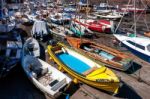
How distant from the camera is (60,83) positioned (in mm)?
15438

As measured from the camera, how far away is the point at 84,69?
18.1 metres

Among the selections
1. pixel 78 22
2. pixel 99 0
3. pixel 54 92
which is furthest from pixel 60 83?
pixel 99 0

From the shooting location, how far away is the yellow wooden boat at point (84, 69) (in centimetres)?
1511

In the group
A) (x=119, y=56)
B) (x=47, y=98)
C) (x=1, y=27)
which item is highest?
(x=1, y=27)

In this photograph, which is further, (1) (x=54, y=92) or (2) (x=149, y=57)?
(2) (x=149, y=57)

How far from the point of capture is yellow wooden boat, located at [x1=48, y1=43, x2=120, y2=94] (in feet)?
49.6

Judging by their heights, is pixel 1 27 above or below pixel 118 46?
above

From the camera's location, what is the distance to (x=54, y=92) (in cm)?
1464

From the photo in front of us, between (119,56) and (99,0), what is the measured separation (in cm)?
5456

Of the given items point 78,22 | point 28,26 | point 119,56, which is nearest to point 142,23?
point 78,22

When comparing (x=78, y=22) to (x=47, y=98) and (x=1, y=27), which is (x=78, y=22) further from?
(x=47, y=98)

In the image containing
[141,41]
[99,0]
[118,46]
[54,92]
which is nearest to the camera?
[54,92]

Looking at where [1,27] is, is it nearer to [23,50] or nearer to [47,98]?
[23,50]

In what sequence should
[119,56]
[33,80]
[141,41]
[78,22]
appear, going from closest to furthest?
[33,80]
[119,56]
[141,41]
[78,22]
